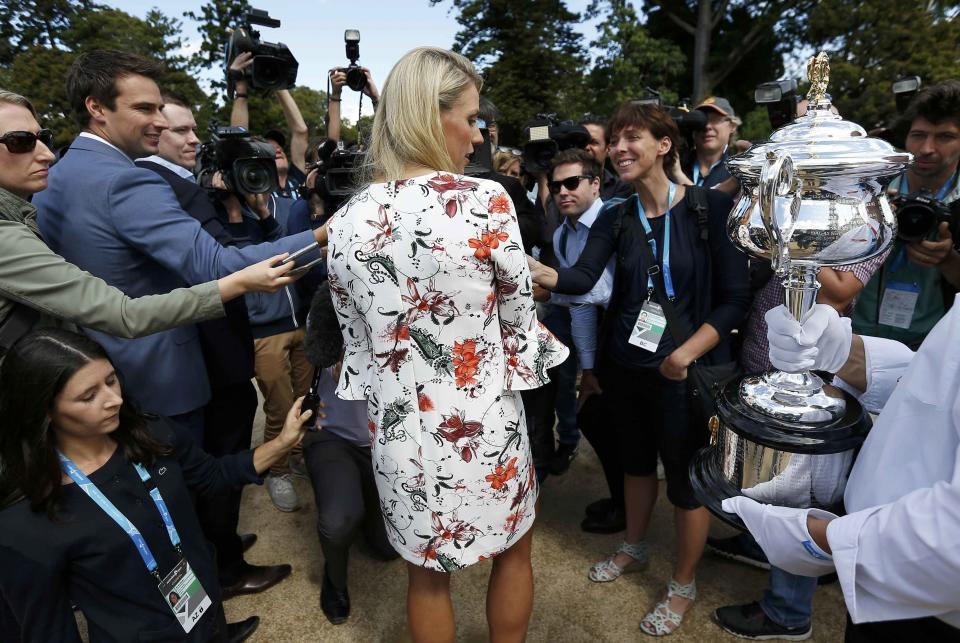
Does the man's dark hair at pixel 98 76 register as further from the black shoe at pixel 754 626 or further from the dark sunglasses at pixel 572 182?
the black shoe at pixel 754 626

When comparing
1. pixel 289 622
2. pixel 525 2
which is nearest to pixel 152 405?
pixel 289 622

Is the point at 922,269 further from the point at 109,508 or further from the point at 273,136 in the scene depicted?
the point at 273,136

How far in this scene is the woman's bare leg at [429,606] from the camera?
5.67ft

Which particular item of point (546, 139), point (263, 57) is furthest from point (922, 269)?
point (263, 57)

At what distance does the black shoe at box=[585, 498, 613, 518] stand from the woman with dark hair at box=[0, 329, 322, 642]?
191 centimetres

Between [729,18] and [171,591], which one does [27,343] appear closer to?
[171,591]

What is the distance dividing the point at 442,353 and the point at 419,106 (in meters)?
0.63

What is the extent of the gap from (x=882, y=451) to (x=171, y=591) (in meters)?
1.78

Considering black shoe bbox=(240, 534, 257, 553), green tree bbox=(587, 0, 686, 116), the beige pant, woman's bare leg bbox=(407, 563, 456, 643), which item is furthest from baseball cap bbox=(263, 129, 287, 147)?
green tree bbox=(587, 0, 686, 116)

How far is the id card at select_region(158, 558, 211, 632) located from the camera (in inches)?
64.2

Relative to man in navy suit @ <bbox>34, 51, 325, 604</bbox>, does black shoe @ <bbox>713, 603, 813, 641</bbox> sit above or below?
below

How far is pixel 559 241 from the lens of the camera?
3.16m

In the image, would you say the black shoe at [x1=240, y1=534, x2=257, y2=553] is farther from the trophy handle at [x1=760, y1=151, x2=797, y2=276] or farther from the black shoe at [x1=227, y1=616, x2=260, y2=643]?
the trophy handle at [x1=760, y1=151, x2=797, y2=276]

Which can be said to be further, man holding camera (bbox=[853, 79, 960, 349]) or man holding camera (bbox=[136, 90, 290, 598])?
man holding camera (bbox=[136, 90, 290, 598])
